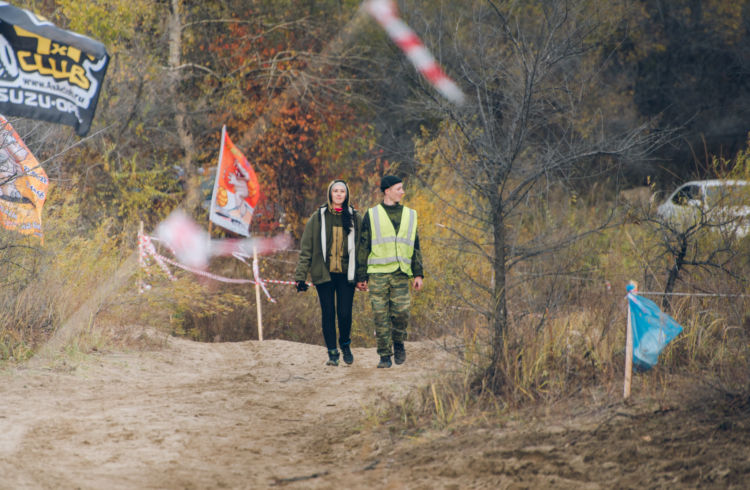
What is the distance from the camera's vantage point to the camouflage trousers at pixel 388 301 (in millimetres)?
8789

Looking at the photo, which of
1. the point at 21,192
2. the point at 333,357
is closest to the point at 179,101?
the point at 21,192

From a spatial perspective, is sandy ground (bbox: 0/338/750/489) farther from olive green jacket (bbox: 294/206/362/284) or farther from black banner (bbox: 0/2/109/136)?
black banner (bbox: 0/2/109/136)

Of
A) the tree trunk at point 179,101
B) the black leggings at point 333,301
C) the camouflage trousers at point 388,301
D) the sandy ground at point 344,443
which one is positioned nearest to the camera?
the sandy ground at point 344,443

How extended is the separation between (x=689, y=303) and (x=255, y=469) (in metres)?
5.21

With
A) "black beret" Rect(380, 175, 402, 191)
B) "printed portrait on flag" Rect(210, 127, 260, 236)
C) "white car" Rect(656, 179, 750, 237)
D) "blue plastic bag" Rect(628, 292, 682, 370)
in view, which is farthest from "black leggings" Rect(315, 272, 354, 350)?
"printed portrait on flag" Rect(210, 127, 260, 236)

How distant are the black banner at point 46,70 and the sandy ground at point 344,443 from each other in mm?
2882

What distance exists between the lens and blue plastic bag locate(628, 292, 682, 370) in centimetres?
606

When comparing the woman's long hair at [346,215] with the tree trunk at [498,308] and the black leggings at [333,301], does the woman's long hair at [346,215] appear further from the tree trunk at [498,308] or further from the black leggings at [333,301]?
the tree trunk at [498,308]

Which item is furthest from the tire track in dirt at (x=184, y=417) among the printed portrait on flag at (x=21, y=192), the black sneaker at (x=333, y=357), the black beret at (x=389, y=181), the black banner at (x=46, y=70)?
the black banner at (x=46, y=70)

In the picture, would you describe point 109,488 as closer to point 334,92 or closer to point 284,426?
point 284,426

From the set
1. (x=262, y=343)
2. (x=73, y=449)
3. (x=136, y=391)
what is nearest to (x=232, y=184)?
(x=262, y=343)

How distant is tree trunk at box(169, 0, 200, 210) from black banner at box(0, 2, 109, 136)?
1154 centimetres

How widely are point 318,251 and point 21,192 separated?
140 inches

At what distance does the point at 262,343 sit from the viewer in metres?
12.1
